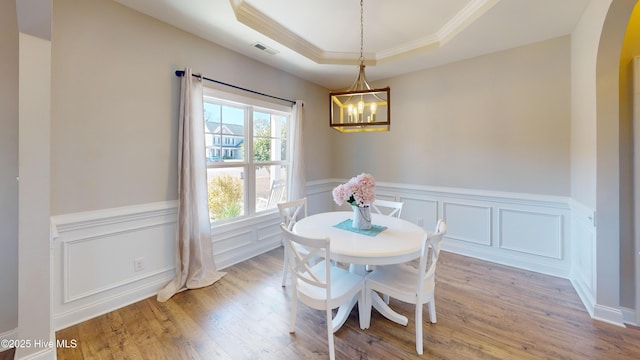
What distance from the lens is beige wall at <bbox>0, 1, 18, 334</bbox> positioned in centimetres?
168

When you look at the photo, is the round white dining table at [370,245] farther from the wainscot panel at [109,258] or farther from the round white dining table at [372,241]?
the wainscot panel at [109,258]

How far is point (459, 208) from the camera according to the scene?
352 centimetres

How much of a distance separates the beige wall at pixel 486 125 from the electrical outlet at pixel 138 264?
3537 mm

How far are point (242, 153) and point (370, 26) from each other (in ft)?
7.33

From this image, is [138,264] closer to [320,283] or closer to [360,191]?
[320,283]

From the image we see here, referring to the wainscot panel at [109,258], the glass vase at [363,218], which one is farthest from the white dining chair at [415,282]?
the wainscot panel at [109,258]

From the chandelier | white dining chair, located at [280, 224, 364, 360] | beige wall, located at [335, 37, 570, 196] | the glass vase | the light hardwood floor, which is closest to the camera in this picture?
white dining chair, located at [280, 224, 364, 360]

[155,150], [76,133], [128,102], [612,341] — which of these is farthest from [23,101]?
[612,341]

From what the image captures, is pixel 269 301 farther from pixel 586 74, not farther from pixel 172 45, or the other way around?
pixel 586 74

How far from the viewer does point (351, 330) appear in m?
1.95

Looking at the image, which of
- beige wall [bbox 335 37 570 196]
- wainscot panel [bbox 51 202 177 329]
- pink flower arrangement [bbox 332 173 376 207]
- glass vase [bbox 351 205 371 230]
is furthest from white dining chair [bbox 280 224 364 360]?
beige wall [bbox 335 37 570 196]

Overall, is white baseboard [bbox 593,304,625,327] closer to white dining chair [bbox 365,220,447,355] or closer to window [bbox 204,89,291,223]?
white dining chair [bbox 365,220,447,355]

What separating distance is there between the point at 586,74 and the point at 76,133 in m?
Result: 4.53

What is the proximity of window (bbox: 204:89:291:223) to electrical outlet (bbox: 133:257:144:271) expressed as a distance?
809 mm
